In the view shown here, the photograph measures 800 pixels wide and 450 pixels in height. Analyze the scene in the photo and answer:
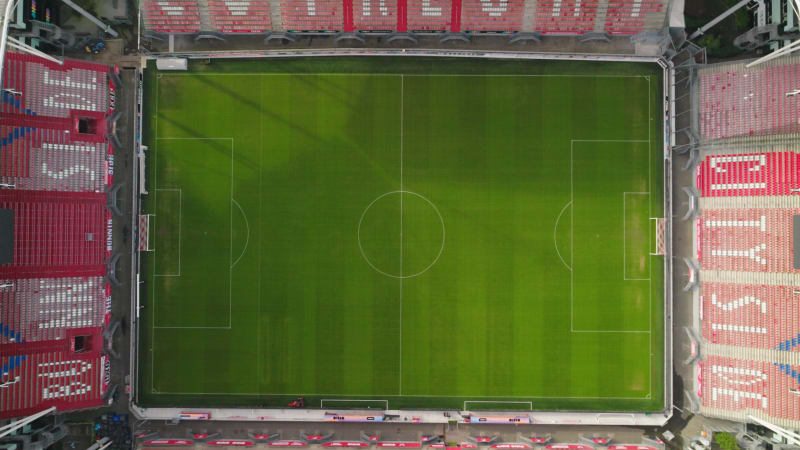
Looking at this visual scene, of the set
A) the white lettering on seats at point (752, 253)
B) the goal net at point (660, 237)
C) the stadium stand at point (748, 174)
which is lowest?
the white lettering on seats at point (752, 253)

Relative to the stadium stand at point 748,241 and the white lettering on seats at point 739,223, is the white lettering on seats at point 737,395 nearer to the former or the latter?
the stadium stand at point 748,241

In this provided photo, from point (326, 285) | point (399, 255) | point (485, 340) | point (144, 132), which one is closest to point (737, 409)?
point (485, 340)

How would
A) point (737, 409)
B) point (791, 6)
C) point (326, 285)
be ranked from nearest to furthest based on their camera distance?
point (791, 6) → point (737, 409) → point (326, 285)

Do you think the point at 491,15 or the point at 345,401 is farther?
the point at 345,401

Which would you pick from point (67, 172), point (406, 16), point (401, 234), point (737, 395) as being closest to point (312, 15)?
point (406, 16)

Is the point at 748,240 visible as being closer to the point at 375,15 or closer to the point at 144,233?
the point at 375,15

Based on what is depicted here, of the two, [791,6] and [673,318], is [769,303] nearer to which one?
[673,318]

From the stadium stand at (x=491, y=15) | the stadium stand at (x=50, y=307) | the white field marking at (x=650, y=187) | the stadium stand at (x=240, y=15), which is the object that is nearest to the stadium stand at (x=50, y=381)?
the stadium stand at (x=50, y=307)
